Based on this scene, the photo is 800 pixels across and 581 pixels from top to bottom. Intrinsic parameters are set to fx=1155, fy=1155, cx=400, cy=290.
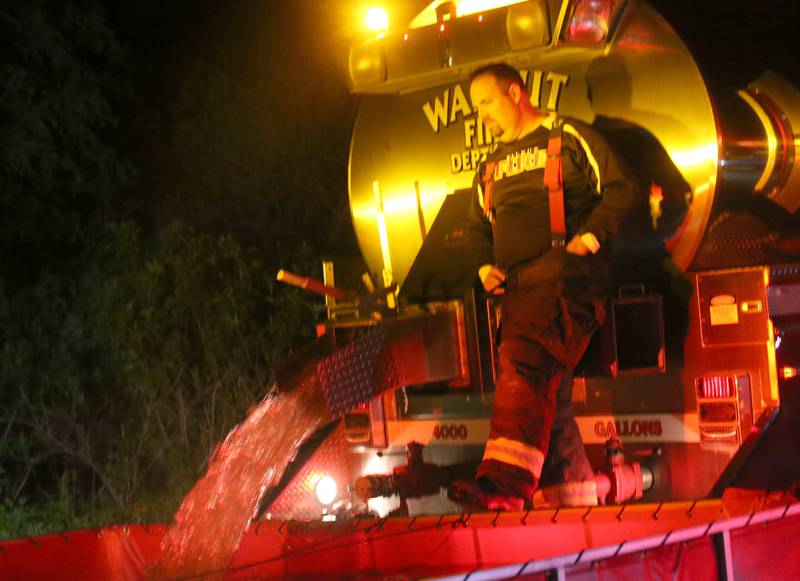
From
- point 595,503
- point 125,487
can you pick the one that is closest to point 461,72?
point 595,503

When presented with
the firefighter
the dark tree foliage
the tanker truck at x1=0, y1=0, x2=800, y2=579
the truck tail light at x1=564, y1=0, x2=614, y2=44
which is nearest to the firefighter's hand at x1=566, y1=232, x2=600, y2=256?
the firefighter

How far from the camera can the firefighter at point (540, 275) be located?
172 inches

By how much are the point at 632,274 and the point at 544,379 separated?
0.82 m

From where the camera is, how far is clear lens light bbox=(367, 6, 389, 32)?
224 inches

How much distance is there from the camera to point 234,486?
15.5ft

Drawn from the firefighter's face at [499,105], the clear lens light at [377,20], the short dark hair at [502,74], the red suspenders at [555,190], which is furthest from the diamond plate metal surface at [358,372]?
the clear lens light at [377,20]

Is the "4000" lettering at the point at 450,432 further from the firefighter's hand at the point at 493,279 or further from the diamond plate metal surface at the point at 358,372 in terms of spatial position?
the firefighter's hand at the point at 493,279

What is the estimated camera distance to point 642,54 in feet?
16.4

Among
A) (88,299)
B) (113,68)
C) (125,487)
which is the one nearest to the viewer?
(125,487)

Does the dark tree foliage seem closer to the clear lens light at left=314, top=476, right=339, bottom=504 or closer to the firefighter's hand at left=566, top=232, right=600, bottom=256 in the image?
the clear lens light at left=314, top=476, right=339, bottom=504

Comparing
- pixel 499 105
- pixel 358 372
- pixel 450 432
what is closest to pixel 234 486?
pixel 358 372

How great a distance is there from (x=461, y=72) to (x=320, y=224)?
23.2 feet

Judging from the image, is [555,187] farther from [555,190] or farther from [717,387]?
[717,387]

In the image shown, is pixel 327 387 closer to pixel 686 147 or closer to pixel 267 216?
pixel 686 147
